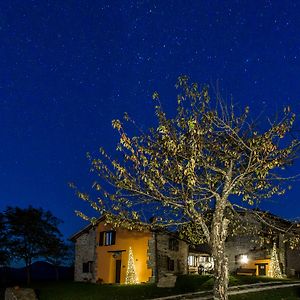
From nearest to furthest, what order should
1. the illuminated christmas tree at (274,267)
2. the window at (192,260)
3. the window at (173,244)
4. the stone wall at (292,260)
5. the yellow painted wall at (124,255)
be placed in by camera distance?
the yellow painted wall at (124,255) → the window at (173,244) → the illuminated christmas tree at (274,267) → the stone wall at (292,260) → the window at (192,260)

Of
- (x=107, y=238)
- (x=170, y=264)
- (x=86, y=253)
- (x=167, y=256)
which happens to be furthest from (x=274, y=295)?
(x=86, y=253)

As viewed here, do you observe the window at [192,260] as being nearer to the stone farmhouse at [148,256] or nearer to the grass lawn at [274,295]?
the stone farmhouse at [148,256]

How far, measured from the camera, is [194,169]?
1466 cm

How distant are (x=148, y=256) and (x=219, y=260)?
25.8m

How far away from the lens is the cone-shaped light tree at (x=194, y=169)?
14.4 m

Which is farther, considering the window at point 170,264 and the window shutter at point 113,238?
the window shutter at point 113,238

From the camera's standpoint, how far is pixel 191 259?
49.5 meters

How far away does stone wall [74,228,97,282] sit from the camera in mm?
45000

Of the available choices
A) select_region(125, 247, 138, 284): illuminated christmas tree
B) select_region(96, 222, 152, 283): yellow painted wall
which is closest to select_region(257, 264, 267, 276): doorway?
select_region(96, 222, 152, 283): yellow painted wall

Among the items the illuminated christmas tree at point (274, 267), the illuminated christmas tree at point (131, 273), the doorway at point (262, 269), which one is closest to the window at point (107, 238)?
the illuminated christmas tree at point (131, 273)

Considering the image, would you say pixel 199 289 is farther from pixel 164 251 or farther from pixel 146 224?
pixel 146 224

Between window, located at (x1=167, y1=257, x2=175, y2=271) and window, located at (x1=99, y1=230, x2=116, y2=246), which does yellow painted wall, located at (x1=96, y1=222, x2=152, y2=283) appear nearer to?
window, located at (x1=99, y1=230, x2=116, y2=246)

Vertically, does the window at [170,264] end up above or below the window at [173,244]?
below

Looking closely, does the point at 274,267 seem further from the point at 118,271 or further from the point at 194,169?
the point at 194,169
